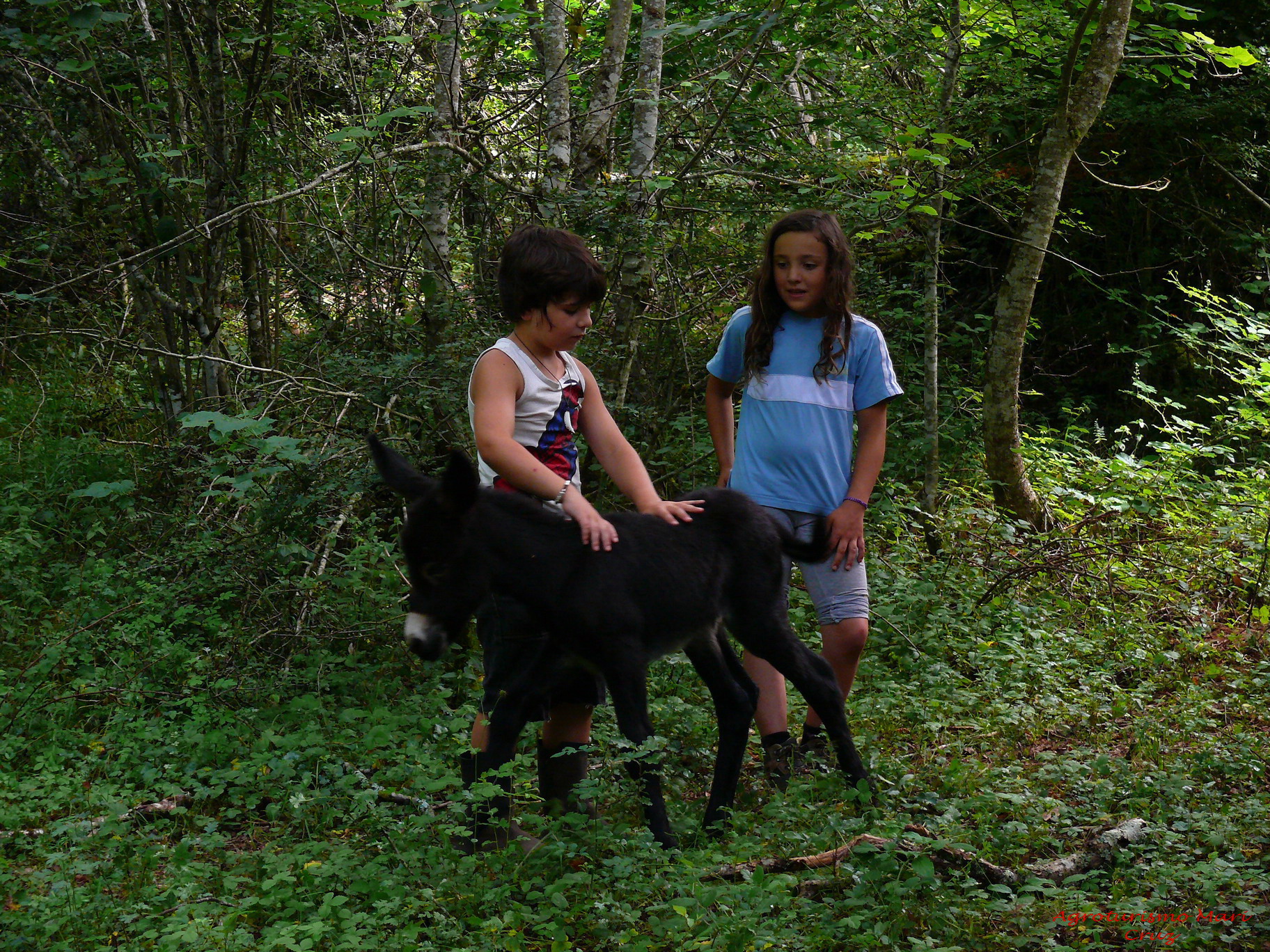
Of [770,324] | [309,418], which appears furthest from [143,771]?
[770,324]

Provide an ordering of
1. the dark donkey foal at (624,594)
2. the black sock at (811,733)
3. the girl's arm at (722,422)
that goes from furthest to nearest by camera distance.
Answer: the girl's arm at (722,422), the black sock at (811,733), the dark donkey foal at (624,594)

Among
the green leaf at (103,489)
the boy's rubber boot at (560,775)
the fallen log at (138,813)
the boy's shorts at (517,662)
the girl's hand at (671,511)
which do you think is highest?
the girl's hand at (671,511)

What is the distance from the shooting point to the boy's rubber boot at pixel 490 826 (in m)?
3.66

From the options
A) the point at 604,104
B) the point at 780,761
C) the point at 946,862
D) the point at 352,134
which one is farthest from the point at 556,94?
the point at 946,862

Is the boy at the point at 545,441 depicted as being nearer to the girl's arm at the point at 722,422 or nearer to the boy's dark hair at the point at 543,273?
the boy's dark hair at the point at 543,273

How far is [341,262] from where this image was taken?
7.04 metres

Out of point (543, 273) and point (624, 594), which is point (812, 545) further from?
point (543, 273)

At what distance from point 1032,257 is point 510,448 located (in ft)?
19.2

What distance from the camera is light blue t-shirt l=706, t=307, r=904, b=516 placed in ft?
14.6

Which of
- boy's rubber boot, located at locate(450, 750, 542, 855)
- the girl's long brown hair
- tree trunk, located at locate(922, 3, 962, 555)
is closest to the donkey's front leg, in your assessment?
boy's rubber boot, located at locate(450, 750, 542, 855)

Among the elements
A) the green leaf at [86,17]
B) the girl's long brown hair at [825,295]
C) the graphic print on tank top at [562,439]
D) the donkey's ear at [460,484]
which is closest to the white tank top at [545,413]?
the graphic print on tank top at [562,439]

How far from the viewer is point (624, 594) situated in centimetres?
367

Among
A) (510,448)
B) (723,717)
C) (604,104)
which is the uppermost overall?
(604,104)

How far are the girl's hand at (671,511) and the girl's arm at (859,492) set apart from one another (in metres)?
0.73
